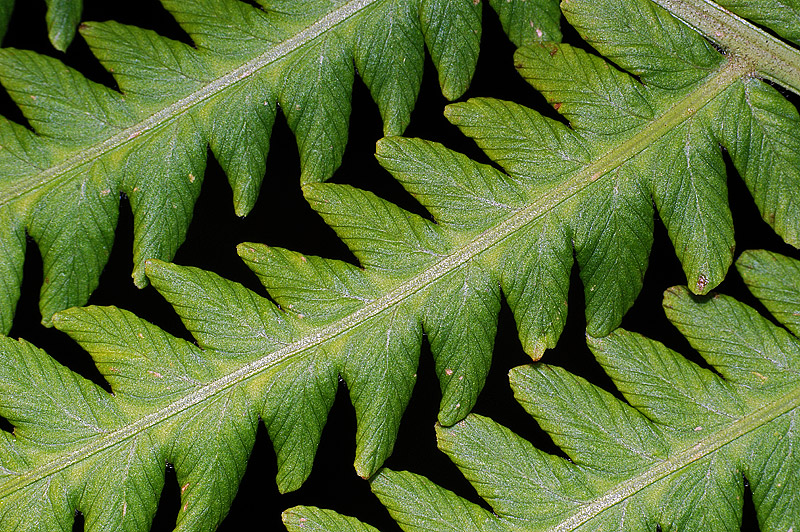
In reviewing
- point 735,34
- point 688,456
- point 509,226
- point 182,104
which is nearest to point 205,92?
point 182,104

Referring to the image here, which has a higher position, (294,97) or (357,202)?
(294,97)

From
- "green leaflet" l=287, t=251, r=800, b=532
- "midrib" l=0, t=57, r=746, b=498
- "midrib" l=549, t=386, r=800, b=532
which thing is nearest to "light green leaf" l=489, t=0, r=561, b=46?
"midrib" l=0, t=57, r=746, b=498

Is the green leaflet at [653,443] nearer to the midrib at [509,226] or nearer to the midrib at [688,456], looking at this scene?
the midrib at [688,456]

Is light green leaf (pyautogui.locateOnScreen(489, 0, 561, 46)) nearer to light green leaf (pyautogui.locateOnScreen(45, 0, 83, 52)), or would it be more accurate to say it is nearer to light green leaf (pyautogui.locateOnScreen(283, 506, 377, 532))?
light green leaf (pyautogui.locateOnScreen(45, 0, 83, 52))

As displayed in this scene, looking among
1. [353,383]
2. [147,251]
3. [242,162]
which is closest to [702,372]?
[353,383]

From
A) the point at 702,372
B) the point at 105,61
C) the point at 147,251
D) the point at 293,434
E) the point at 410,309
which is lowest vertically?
the point at 702,372

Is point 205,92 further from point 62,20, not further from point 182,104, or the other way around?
point 62,20

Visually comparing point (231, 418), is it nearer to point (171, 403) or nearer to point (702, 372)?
point (171, 403)
